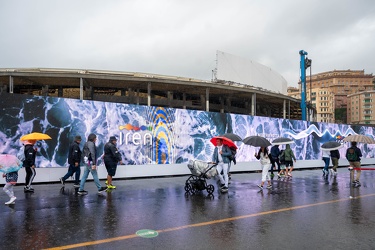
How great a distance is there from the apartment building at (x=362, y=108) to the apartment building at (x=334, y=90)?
12.0ft

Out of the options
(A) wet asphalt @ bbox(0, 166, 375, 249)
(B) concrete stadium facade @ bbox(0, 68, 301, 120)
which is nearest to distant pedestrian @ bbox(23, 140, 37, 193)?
(A) wet asphalt @ bbox(0, 166, 375, 249)

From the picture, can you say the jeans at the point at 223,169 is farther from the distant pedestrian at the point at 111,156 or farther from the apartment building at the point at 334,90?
the apartment building at the point at 334,90

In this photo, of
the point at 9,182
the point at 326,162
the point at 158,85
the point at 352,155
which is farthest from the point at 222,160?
the point at 158,85

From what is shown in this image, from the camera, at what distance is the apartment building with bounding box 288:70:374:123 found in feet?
424

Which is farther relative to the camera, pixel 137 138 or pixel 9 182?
pixel 137 138

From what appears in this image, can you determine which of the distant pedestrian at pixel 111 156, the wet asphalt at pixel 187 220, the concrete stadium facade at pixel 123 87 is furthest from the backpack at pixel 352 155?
the concrete stadium facade at pixel 123 87

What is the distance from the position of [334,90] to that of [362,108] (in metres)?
37.7

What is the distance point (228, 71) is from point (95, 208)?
4065 centimetres

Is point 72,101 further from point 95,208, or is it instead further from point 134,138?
point 95,208

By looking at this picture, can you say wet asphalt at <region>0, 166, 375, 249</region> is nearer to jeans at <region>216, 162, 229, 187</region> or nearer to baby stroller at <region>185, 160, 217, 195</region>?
baby stroller at <region>185, 160, 217, 195</region>

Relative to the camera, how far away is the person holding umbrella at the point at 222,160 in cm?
966

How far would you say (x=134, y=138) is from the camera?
44.0 ft

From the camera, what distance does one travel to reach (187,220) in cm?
601

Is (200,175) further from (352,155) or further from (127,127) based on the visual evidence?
(352,155)
